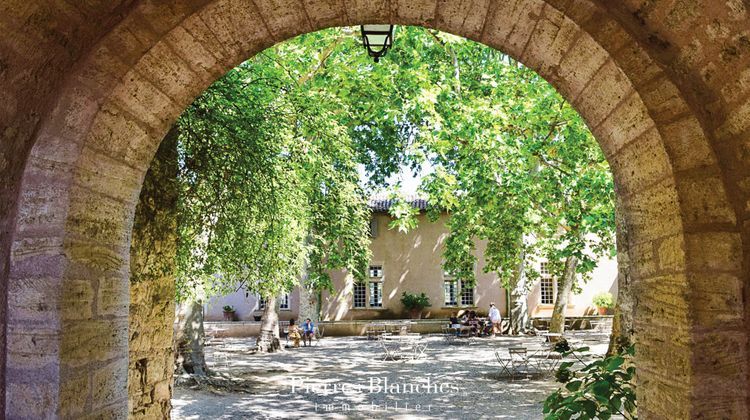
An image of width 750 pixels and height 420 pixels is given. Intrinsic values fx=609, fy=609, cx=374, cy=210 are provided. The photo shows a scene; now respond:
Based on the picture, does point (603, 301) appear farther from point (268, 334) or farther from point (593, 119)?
point (593, 119)

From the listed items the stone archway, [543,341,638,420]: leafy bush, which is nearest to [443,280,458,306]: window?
[543,341,638,420]: leafy bush

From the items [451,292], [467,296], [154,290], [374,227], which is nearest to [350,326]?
[374,227]

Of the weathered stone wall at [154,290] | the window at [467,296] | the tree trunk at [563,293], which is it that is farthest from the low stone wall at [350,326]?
the weathered stone wall at [154,290]

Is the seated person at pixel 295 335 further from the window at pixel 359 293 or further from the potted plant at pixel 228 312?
the potted plant at pixel 228 312

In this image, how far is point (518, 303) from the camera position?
70.0 ft

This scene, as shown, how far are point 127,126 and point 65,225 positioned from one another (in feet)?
1.61

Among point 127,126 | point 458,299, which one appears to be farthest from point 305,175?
point 458,299

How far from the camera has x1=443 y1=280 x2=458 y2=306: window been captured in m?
25.8

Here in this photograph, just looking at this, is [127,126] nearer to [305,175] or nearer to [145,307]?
[145,307]

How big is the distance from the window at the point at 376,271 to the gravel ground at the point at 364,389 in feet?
32.6

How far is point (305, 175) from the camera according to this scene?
367 inches

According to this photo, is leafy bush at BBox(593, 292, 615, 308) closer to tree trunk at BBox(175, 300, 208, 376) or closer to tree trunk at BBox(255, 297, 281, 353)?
tree trunk at BBox(255, 297, 281, 353)

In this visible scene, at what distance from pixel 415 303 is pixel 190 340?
49.2ft

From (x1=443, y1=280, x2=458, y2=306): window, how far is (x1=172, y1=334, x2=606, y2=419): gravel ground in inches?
369
